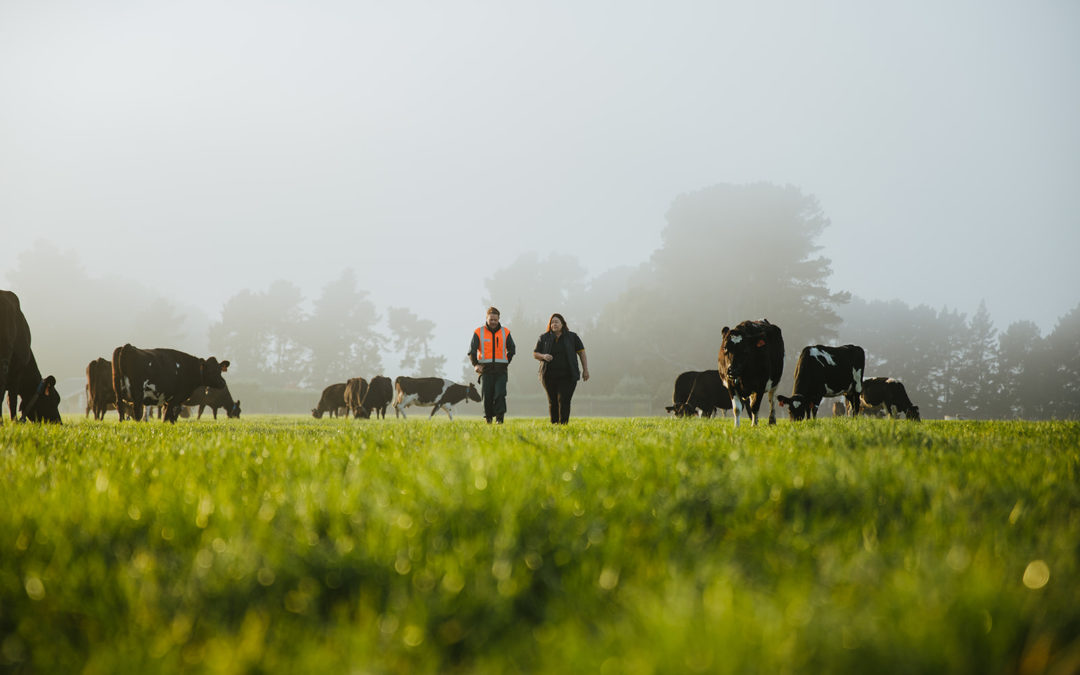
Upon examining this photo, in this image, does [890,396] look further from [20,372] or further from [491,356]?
[20,372]

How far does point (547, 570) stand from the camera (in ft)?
7.03

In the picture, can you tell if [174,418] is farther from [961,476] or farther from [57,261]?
[57,261]

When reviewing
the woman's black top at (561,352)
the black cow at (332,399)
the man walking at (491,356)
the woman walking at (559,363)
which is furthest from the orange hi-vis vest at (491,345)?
the black cow at (332,399)

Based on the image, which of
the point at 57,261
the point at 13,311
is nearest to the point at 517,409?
the point at 13,311

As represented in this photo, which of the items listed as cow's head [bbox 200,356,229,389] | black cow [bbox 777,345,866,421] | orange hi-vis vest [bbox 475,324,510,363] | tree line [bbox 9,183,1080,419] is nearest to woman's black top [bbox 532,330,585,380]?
orange hi-vis vest [bbox 475,324,510,363]

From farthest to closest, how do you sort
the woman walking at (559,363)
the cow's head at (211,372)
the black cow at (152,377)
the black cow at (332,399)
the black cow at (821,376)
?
the black cow at (332,399) < the cow's head at (211,372) < the black cow at (152,377) < the black cow at (821,376) < the woman walking at (559,363)

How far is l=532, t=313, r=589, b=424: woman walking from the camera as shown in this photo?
466 inches

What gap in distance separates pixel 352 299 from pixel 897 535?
98.1 meters

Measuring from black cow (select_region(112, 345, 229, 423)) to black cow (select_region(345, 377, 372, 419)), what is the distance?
13.5 m

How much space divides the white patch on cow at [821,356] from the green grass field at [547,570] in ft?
36.5

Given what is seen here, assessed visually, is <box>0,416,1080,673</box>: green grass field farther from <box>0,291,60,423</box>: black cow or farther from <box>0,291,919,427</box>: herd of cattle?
<box>0,291,60,423</box>: black cow

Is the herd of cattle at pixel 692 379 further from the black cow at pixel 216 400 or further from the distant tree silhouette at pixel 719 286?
the distant tree silhouette at pixel 719 286

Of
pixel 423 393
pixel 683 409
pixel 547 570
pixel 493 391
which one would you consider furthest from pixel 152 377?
pixel 547 570

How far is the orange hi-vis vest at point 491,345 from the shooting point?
43.2ft
